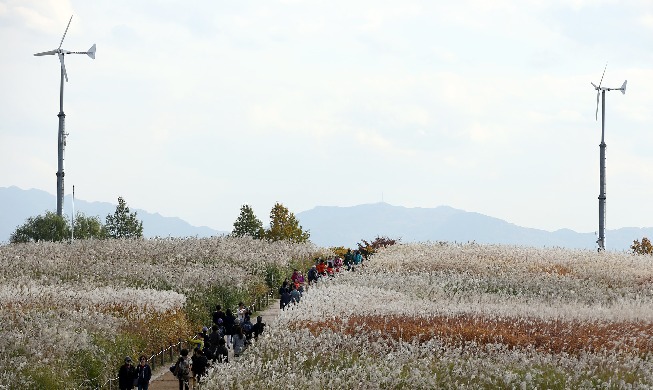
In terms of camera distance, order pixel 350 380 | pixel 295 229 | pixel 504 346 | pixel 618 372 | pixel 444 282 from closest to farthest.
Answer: pixel 350 380, pixel 618 372, pixel 504 346, pixel 444 282, pixel 295 229

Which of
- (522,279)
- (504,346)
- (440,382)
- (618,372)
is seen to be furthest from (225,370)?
(522,279)

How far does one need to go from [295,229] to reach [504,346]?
62797 mm

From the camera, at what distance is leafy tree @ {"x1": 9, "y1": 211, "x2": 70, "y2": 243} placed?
7650 centimetres

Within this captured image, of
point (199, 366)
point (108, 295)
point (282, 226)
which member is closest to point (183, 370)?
point (199, 366)

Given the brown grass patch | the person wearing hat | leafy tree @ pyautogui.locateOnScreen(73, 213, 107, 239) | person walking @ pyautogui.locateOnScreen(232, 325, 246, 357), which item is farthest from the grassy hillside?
leafy tree @ pyautogui.locateOnScreen(73, 213, 107, 239)

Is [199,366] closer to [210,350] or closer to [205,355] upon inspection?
[205,355]

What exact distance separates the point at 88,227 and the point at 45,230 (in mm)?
9021

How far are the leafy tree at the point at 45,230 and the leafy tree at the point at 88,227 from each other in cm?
393

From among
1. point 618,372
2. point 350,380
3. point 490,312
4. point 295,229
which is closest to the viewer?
point 350,380

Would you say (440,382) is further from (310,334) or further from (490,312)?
(490,312)

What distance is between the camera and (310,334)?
27.1 meters

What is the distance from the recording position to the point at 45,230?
7675 cm

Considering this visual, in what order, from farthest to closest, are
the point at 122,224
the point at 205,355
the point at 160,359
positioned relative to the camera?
the point at 122,224 < the point at 160,359 < the point at 205,355

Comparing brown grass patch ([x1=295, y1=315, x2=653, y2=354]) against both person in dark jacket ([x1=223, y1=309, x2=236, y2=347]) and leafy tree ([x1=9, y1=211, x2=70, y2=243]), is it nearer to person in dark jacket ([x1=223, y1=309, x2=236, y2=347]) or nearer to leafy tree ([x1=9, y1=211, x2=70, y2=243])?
person in dark jacket ([x1=223, y1=309, x2=236, y2=347])
